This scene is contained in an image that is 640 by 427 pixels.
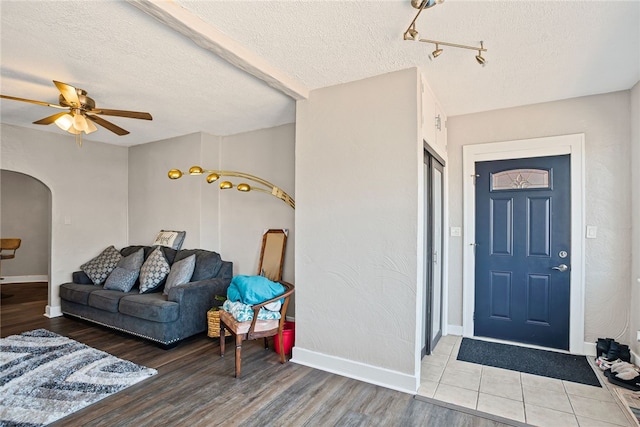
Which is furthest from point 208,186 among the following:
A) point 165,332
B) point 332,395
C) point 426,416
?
point 426,416

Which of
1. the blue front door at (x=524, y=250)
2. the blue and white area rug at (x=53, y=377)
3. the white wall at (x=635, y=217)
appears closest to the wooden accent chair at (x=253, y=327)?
the blue and white area rug at (x=53, y=377)

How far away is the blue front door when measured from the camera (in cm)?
335

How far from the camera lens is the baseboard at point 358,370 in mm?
2598

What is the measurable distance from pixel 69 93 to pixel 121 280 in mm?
2439

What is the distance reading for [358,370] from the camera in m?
2.80

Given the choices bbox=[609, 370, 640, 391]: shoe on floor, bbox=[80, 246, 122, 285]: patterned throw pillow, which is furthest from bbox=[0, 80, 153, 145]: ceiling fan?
bbox=[609, 370, 640, 391]: shoe on floor

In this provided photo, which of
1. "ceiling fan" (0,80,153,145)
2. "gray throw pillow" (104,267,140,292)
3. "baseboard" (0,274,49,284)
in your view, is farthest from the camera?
"baseboard" (0,274,49,284)

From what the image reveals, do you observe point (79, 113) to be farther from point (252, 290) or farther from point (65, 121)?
point (252, 290)

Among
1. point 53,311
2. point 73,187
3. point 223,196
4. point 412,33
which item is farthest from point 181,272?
point 412,33

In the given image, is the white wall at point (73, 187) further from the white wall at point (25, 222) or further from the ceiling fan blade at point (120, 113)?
the white wall at point (25, 222)

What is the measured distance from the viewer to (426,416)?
2271 mm

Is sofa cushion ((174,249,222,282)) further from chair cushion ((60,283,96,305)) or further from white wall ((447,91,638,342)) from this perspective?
white wall ((447,91,638,342))

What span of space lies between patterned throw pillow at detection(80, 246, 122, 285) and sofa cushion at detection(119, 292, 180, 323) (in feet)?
3.70

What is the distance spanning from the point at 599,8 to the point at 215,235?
4422 millimetres
